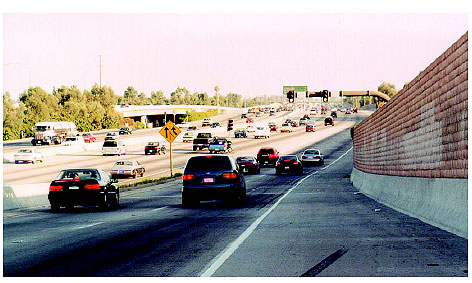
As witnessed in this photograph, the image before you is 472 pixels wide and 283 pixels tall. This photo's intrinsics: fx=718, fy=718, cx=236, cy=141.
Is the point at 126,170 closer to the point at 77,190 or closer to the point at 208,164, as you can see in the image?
the point at 77,190

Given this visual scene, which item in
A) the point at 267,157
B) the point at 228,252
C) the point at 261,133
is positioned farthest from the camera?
the point at 261,133

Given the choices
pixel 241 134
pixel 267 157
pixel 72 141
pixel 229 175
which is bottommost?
pixel 229 175

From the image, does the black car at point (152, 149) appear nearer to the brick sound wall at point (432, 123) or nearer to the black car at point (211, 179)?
the brick sound wall at point (432, 123)

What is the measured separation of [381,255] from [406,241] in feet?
6.25

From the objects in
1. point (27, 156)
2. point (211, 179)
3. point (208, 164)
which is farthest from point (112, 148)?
point (211, 179)

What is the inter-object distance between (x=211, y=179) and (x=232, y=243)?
10118 mm

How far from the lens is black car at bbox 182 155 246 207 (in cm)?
2328

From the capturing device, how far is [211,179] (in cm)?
2333

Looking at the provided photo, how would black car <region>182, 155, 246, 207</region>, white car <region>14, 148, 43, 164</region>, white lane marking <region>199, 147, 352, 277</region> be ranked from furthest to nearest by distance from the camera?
white car <region>14, 148, 43, 164</region> → black car <region>182, 155, 246, 207</region> → white lane marking <region>199, 147, 352, 277</region>

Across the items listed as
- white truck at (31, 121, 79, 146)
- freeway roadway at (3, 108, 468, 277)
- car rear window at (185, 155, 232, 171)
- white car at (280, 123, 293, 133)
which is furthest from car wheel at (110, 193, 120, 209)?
white car at (280, 123, 293, 133)

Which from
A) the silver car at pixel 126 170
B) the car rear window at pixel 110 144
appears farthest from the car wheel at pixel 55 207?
the car rear window at pixel 110 144

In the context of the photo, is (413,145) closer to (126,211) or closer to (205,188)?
(205,188)

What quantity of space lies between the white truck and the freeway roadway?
74.3 meters

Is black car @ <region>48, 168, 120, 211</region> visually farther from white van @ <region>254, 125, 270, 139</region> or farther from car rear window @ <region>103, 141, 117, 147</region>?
white van @ <region>254, 125, 270, 139</region>
